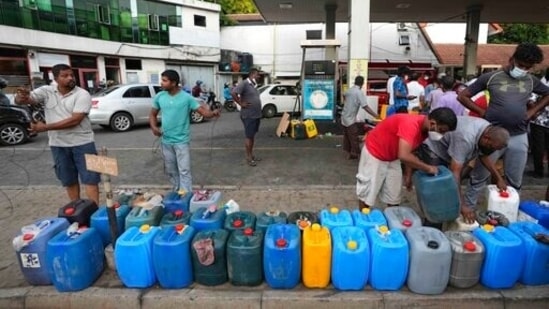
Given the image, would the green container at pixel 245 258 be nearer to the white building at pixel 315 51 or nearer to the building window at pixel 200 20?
the white building at pixel 315 51

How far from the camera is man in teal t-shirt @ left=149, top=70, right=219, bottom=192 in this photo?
13.5 feet

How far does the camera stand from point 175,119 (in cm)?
412

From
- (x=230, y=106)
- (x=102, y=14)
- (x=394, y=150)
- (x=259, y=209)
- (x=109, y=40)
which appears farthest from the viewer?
(x=230, y=106)

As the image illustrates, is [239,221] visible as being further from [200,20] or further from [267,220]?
[200,20]

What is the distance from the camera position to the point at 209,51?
2217cm

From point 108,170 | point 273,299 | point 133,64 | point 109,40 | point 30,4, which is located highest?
point 30,4

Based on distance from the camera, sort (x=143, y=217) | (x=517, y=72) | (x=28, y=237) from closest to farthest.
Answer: (x=28, y=237)
(x=143, y=217)
(x=517, y=72)

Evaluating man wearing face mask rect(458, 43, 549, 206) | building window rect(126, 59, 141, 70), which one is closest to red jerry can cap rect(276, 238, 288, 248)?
man wearing face mask rect(458, 43, 549, 206)

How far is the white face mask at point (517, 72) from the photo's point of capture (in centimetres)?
344

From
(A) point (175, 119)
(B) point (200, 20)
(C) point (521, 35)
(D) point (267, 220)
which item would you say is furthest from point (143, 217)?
(C) point (521, 35)

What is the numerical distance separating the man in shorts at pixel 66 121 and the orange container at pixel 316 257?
2.67 m

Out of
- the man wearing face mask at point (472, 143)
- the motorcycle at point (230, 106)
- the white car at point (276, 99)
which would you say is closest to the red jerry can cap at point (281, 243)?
the man wearing face mask at point (472, 143)

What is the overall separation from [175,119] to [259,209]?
5.01 feet

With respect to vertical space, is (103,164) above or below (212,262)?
above
